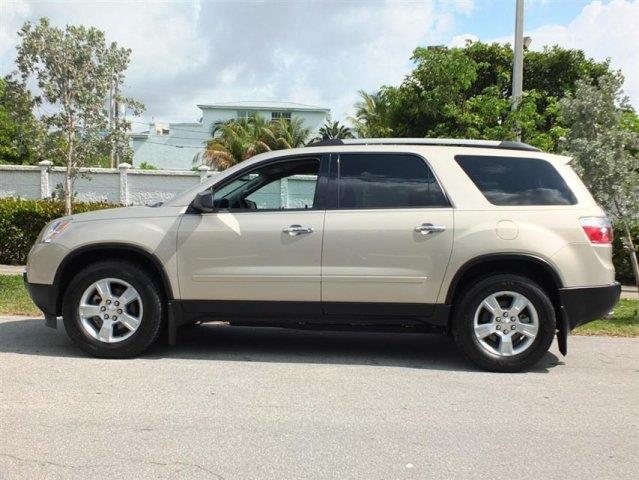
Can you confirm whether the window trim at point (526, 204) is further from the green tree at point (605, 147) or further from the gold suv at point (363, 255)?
the green tree at point (605, 147)

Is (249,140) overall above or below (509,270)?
above

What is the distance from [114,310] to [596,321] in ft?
19.9

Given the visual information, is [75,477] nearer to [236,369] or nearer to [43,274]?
[236,369]

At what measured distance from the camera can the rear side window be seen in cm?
559

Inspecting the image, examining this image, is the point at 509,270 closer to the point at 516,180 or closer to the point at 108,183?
the point at 516,180

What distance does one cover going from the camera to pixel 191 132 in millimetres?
61844

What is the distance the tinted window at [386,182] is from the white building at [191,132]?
40.9m

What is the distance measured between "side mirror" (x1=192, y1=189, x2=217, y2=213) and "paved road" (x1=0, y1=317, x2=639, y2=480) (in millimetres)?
1401

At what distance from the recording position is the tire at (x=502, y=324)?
17.9 feet

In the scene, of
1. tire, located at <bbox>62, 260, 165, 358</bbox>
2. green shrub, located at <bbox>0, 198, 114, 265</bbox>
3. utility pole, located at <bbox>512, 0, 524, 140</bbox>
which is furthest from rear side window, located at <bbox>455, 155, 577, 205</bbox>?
green shrub, located at <bbox>0, 198, 114, 265</bbox>

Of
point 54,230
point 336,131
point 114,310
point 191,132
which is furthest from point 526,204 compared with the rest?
point 191,132

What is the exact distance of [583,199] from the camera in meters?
5.58

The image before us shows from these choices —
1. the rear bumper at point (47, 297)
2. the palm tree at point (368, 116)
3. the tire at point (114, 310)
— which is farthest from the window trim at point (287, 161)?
the palm tree at point (368, 116)

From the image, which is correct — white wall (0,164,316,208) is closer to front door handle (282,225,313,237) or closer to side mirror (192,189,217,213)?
side mirror (192,189,217,213)
